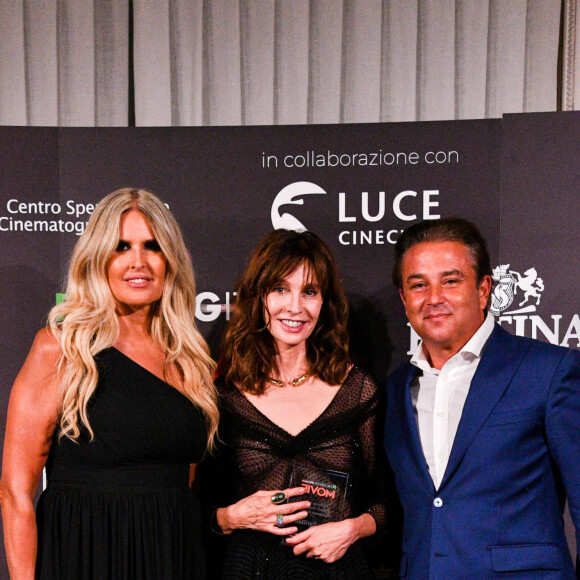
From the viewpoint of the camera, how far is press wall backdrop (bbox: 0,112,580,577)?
304 cm

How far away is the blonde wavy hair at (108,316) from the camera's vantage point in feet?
7.10

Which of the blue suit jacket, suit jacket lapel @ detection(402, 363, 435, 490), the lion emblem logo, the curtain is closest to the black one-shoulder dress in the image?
suit jacket lapel @ detection(402, 363, 435, 490)

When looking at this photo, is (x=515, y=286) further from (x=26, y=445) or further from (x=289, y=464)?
(x=26, y=445)

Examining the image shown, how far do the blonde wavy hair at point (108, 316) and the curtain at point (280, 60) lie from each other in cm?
153

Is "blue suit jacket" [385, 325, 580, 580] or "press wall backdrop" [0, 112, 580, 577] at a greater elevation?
"press wall backdrop" [0, 112, 580, 577]

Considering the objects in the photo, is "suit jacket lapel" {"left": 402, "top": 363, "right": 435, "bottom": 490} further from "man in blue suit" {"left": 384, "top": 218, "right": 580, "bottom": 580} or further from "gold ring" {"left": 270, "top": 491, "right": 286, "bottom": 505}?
"gold ring" {"left": 270, "top": 491, "right": 286, "bottom": 505}

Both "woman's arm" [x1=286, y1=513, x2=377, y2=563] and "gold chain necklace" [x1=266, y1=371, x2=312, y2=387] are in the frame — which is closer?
"woman's arm" [x1=286, y1=513, x2=377, y2=563]

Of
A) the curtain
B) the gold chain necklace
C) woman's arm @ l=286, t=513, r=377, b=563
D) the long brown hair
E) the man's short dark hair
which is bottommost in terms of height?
woman's arm @ l=286, t=513, r=377, b=563

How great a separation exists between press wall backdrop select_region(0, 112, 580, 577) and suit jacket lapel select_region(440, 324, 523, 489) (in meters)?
0.89

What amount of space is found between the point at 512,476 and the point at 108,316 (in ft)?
4.41

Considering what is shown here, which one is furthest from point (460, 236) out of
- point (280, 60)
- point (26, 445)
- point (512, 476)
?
point (280, 60)

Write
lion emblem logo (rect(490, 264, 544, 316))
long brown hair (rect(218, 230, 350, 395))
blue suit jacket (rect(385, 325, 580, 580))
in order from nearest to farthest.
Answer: blue suit jacket (rect(385, 325, 580, 580)) < long brown hair (rect(218, 230, 350, 395)) < lion emblem logo (rect(490, 264, 544, 316))

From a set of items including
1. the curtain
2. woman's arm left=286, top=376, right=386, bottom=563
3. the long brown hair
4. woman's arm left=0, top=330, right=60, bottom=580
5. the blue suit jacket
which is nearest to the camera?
the blue suit jacket

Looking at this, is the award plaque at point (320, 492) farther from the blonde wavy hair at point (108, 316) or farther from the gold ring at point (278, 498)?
the blonde wavy hair at point (108, 316)
